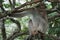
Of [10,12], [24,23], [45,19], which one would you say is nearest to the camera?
[10,12]

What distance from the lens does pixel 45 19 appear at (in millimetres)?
2205

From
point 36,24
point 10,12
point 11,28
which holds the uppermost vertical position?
point 10,12

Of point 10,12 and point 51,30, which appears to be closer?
point 10,12

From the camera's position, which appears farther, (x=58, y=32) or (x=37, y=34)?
(x=58, y=32)

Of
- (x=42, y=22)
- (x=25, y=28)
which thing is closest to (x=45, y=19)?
(x=42, y=22)

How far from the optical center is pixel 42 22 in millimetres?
2320

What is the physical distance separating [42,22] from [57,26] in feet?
0.66

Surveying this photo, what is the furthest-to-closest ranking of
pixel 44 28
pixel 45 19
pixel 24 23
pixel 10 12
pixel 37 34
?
pixel 24 23
pixel 44 28
pixel 45 19
pixel 37 34
pixel 10 12

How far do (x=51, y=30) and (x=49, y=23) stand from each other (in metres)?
0.24

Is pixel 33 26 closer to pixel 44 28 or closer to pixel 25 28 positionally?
pixel 44 28

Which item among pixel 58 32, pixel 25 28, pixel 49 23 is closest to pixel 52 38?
pixel 58 32

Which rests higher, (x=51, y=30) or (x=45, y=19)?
(x=45, y=19)

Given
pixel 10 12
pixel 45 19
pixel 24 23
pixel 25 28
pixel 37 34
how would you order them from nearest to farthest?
pixel 10 12 < pixel 37 34 < pixel 45 19 < pixel 25 28 < pixel 24 23

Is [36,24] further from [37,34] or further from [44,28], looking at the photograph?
[37,34]
